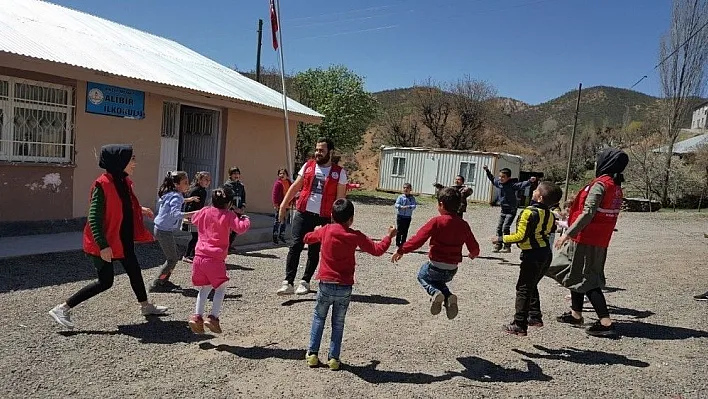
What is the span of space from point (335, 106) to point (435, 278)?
21.3 meters

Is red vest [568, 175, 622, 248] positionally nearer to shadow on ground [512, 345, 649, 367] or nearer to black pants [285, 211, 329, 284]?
shadow on ground [512, 345, 649, 367]

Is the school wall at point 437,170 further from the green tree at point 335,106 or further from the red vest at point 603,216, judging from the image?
the red vest at point 603,216

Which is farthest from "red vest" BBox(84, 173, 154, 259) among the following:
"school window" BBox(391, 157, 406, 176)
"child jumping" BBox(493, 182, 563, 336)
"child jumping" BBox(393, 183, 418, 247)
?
"school window" BBox(391, 157, 406, 176)

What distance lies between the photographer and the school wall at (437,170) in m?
27.0

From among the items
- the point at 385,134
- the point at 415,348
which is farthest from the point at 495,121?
the point at 415,348

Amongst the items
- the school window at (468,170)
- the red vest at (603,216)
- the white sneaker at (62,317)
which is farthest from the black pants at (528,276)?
the school window at (468,170)

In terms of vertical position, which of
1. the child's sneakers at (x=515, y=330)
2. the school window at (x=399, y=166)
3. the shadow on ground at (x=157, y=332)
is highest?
the school window at (x=399, y=166)

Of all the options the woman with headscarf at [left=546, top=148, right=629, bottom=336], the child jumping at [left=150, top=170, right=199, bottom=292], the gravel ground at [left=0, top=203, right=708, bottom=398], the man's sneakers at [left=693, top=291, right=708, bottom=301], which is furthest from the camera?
the man's sneakers at [left=693, top=291, right=708, bottom=301]

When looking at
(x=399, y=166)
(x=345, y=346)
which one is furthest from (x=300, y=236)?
(x=399, y=166)

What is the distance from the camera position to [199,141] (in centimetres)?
1273

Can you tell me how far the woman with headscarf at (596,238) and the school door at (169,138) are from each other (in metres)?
8.33

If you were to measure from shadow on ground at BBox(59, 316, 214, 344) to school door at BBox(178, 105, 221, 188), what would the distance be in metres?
7.72

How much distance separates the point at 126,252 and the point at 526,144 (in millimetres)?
59158

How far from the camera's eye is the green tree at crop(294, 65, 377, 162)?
82.9ft
